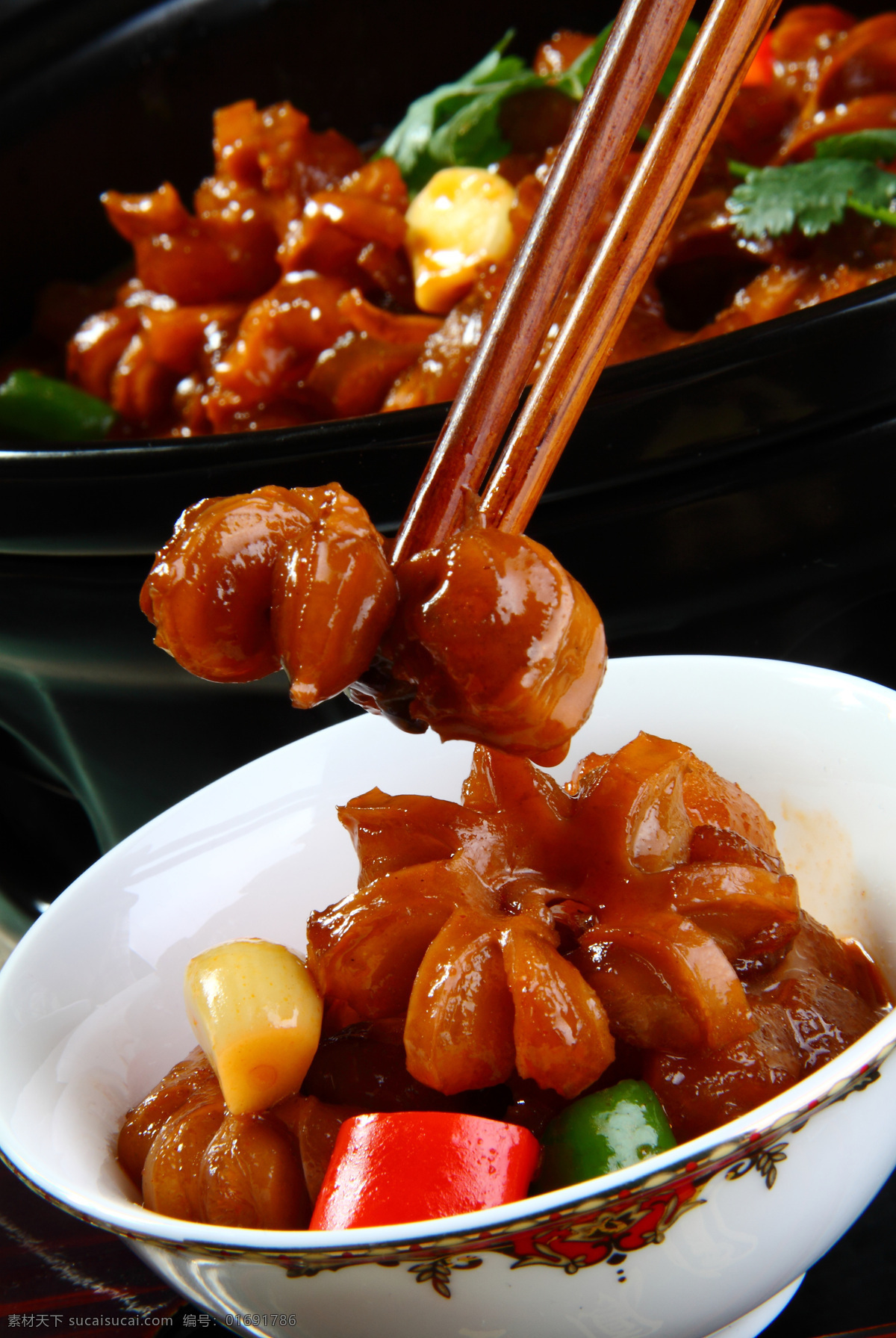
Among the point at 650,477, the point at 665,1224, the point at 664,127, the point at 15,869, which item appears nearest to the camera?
the point at 665,1224

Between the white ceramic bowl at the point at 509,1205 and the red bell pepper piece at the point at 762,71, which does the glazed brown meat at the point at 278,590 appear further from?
the red bell pepper piece at the point at 762,71

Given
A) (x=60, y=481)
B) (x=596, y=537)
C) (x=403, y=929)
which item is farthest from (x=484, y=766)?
(x=60, y=481)

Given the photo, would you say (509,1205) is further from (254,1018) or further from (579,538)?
(579,538)

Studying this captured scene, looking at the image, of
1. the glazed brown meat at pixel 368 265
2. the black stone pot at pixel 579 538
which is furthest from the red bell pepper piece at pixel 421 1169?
the glazed brown meat at pixel 368 265

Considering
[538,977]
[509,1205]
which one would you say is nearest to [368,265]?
[538,977]

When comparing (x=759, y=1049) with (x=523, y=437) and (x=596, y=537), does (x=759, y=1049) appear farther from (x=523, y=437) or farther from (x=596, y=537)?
(x=596, y=537)
